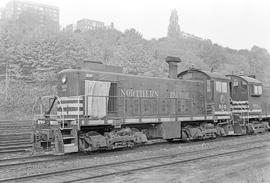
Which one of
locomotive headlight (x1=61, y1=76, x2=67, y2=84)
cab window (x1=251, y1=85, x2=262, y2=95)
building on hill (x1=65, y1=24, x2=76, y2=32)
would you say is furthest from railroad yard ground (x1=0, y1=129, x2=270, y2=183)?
building on hill (x1=65, y1=24, x2=76, y2=32)

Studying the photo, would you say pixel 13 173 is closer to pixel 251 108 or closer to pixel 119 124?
pixel 119 124

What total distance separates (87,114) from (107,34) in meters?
62.4

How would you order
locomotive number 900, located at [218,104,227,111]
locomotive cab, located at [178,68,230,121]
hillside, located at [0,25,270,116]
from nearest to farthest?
locomotive cab, located at [178,68,230,121] < locomotive number 900, located at [218,104,227,111] < hillside, located at [0,25,270,116]

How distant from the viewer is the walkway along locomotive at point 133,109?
11.1m

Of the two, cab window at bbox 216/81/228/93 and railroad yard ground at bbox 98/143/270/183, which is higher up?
cab window at bbox 216/81/228/93

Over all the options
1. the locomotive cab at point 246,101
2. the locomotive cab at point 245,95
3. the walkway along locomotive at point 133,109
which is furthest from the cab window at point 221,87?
the locomotive cab at point 245,95

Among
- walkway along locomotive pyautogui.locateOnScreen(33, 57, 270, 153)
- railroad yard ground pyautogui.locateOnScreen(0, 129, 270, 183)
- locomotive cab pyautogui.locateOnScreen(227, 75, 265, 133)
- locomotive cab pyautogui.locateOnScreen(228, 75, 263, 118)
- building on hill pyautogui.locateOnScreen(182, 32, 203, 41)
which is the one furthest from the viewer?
building on hill pyautogui.locateOnScreen(182, 32, 203, 41)

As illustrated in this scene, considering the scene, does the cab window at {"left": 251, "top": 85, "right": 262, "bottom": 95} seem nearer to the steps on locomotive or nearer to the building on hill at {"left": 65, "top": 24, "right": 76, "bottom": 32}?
the steps on locomotive

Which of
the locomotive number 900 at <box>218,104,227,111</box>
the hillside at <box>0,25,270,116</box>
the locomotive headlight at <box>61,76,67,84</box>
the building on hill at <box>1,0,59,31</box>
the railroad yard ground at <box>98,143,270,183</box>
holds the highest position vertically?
the building on hill at <box>1,0,59,31</box>

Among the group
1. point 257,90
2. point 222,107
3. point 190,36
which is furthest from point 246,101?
point 190,36

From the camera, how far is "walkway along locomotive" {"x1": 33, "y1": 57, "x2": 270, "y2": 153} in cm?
1114

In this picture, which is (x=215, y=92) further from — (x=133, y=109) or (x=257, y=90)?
(x=133, y=109)

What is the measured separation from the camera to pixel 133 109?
1332cm

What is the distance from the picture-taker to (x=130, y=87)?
13320 mm
